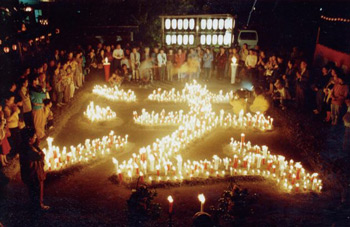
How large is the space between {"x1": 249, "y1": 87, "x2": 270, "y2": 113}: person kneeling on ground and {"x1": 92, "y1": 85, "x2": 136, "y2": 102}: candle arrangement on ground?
213 inches

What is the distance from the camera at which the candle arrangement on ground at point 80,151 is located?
29.5 ft

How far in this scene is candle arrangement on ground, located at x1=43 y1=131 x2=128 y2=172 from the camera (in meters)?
8.98

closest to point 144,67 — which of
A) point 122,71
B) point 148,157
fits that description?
point 122,71

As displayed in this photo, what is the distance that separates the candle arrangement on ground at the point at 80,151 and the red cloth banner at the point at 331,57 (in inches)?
378

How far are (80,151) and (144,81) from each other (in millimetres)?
8174

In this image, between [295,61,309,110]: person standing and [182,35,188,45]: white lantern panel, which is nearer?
[295,61,309,110]: person standing

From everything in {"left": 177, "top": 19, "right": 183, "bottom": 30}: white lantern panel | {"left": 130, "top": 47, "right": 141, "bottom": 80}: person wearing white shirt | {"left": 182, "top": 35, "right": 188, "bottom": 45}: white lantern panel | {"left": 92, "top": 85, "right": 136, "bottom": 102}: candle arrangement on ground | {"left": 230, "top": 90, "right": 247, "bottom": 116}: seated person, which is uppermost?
{"left": 177, "top": 19, "right": 183, "bottom": 30}: white lantern panel

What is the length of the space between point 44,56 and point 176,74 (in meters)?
6.96

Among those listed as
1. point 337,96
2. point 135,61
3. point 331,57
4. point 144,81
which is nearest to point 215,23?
point 135,61

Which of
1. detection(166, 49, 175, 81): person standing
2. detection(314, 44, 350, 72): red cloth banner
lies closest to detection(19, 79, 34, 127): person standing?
detection(166, 49, 175, 81): person standing

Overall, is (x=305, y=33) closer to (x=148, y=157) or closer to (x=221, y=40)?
(x=221, y=40)

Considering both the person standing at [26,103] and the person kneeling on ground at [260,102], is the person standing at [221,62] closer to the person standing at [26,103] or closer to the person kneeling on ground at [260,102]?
the person kneeling on ground at [260,102]

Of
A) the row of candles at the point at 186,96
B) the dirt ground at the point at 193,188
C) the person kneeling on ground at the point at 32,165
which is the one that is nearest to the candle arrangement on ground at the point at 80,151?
the dirt ground at the point at 193,188

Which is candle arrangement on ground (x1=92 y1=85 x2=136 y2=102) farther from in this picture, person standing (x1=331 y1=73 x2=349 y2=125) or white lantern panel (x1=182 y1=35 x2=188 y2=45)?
person standing (x1=331 y1=73 x2=349 y2=125)
